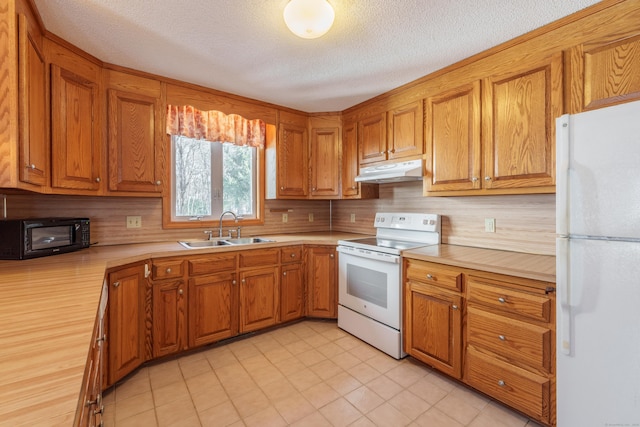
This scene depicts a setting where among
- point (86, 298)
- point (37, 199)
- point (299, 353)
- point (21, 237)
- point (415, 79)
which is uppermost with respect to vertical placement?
point (415, 79)

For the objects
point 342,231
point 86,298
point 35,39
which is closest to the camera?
point 86,298

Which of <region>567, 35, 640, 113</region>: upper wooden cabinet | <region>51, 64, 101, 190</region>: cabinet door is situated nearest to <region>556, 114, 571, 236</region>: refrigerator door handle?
<region>567, 35, 640, 113</region>: upper wooden cabinet

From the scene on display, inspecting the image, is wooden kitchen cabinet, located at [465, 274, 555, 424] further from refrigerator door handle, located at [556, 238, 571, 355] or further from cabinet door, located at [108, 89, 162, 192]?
cabinet door, located at [108, 89, 162, 192]

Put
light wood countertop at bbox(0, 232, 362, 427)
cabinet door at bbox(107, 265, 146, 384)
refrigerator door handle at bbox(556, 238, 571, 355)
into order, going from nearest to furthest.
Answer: light wood countertop at bbox(0, 232, 362, 427) → refrigerator door handle at bbox(556, 238, 571, 355) → cabinet door at bbox(107, 265, 146, 384)

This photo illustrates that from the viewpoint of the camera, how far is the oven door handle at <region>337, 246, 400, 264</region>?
229 centimetres

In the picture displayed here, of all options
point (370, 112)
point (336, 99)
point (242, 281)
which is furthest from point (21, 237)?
point (370, 112)

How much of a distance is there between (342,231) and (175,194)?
6.43ft

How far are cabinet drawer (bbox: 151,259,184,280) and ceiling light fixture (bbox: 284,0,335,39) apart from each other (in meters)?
1.83

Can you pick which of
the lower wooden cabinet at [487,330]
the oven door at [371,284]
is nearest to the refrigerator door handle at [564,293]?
the lower wooden cabinet at [487,330]

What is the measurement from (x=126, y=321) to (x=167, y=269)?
42cm

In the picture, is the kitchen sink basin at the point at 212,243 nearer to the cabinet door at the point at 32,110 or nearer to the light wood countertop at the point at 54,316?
the light wood countertop at the point at 54,316

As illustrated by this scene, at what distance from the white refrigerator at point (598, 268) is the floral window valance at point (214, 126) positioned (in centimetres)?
259

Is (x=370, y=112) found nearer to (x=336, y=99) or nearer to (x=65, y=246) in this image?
(x=336, y=99)

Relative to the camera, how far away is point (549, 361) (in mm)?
1514
